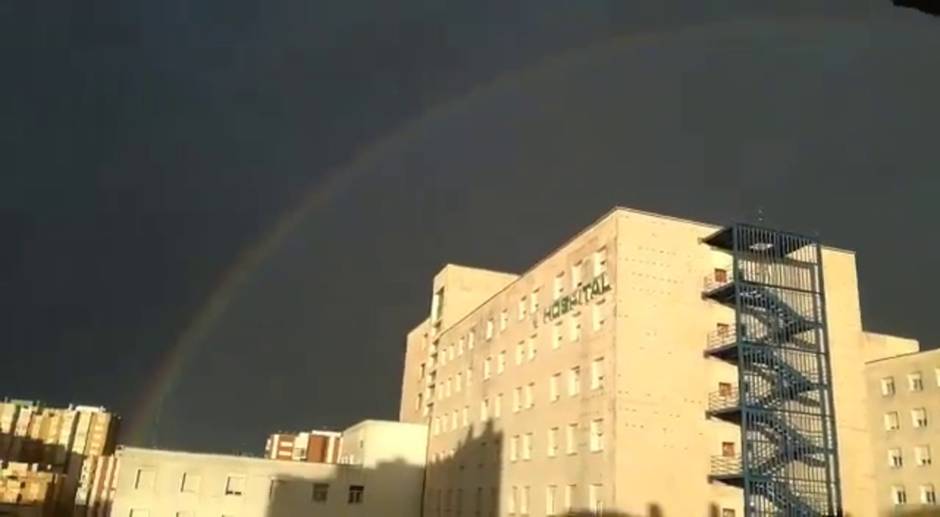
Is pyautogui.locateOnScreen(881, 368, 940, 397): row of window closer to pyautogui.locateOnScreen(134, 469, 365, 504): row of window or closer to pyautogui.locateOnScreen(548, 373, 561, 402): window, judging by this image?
pyautogui.locateOnScreen(548, 373, 561, 402): window

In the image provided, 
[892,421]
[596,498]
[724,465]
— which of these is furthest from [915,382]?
[596,498]

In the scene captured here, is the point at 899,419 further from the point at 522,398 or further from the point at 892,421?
the point at 522,398

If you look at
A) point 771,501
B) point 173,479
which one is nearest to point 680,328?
point 771,501

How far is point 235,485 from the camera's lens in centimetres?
6300

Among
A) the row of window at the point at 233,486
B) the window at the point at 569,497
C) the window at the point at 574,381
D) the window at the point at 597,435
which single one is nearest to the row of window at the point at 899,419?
the window at the point at 574,381

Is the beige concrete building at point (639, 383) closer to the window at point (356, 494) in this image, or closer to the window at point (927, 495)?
the window at point (927, 495)

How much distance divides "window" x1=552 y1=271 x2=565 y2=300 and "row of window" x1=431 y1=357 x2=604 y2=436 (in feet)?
16.2

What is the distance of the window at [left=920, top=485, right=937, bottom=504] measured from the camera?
50438 millimetres

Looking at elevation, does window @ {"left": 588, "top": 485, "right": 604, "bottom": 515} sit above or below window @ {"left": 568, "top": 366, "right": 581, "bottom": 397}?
below

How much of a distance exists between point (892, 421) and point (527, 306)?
27769mm

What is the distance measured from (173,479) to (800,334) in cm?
4747

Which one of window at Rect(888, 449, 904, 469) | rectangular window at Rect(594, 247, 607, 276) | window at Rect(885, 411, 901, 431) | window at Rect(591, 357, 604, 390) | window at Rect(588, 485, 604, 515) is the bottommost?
window at Rect(588, 485, 604, 515)

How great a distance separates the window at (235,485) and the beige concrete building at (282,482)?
3.1 inches

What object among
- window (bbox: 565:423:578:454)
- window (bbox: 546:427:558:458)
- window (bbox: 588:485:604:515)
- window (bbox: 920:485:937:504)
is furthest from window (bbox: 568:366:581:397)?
window (bbox: 920:485:937:504)
